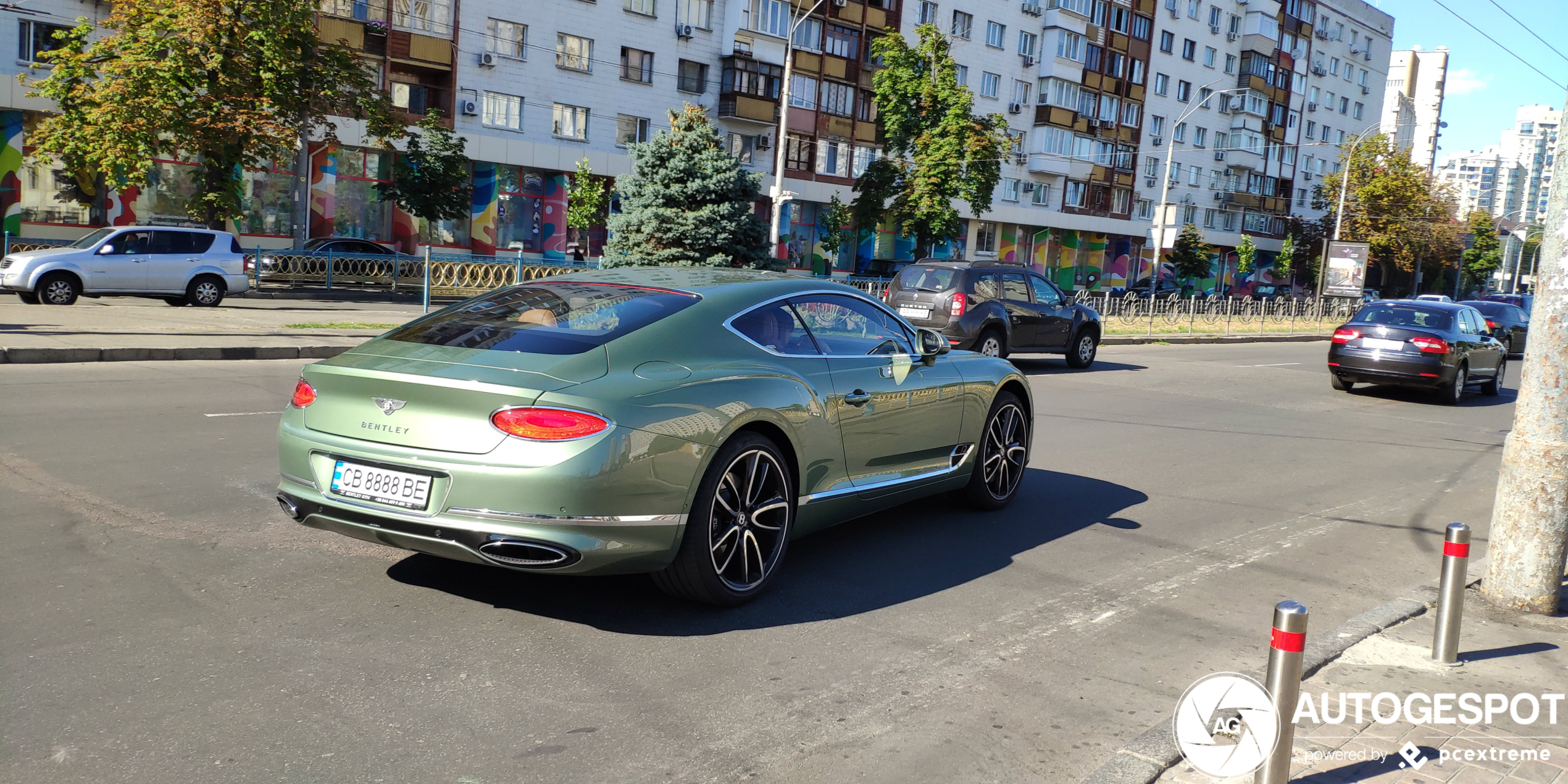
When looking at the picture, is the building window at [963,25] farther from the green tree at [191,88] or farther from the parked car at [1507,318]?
the green tree at [191,88]

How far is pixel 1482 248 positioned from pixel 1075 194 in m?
47.8

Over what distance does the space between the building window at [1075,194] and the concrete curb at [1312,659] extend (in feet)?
197

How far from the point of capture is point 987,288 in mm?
17766

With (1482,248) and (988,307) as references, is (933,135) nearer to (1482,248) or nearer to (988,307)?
(988,307)

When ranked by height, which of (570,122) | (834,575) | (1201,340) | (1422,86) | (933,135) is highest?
(1422,86)

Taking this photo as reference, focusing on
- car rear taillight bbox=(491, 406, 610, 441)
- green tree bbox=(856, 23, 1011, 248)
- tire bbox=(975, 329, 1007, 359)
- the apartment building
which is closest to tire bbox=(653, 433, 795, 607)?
car rear taillight bbox=(491, 406, 610, 441)

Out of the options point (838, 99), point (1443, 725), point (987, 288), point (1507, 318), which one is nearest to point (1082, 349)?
point (987, 288)

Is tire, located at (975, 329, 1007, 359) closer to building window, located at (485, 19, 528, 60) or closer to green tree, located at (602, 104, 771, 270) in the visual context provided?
green tree, located at (602, 104, 771, 270)

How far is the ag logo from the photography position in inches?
137

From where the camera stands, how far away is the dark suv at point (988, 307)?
17.3 meters

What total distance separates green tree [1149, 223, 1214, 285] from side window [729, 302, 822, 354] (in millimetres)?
66796

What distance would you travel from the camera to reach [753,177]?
1038 inches

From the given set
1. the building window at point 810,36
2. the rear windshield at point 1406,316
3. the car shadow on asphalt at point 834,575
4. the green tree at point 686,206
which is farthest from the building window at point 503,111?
the car shadow on asphalt at point 834,575

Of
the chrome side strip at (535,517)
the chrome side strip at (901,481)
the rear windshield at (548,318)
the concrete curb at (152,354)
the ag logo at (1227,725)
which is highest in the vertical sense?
the rear windshield at (548,318)
